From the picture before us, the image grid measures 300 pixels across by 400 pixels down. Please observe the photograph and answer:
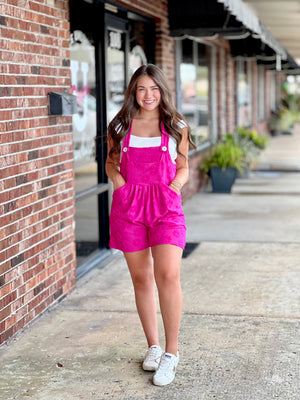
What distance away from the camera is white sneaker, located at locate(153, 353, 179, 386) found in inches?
148

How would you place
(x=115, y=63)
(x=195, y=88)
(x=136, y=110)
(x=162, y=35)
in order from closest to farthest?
(x=136, y=110) → (x=115, y=63) → (x=162, y=35) → (x=195, y=88)

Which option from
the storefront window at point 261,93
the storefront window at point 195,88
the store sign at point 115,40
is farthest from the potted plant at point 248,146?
the storefront window at point 261,93

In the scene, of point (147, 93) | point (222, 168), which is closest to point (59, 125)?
point (147, 93)

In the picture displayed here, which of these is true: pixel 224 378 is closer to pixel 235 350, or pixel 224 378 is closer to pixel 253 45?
pixel 235 350

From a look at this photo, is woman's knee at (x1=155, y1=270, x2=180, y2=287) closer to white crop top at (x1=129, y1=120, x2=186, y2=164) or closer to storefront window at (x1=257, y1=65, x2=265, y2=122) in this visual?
white crop top at (x1=129, y1=120, x2=186, y2=164)

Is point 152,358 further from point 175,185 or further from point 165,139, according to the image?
point 165,139

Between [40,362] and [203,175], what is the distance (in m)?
7.87

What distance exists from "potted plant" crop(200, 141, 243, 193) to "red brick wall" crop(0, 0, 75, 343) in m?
5.81

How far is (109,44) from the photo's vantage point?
6992mm

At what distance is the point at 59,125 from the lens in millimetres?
5328

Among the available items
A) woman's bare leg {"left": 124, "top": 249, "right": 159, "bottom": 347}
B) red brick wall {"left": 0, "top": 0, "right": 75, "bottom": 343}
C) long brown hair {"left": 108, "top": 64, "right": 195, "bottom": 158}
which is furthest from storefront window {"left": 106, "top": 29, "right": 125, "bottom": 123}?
woman's bare leg {"left": 124, "top": 249, "right": 159, "bottom": 347}

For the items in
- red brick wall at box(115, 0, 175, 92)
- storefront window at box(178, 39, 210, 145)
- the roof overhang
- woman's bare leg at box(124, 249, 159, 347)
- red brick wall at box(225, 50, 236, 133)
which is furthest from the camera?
red brick wall at box(225, 50, 236, 133)

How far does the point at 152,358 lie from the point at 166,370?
0.18 meters

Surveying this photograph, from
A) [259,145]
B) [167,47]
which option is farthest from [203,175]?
[167,47]
